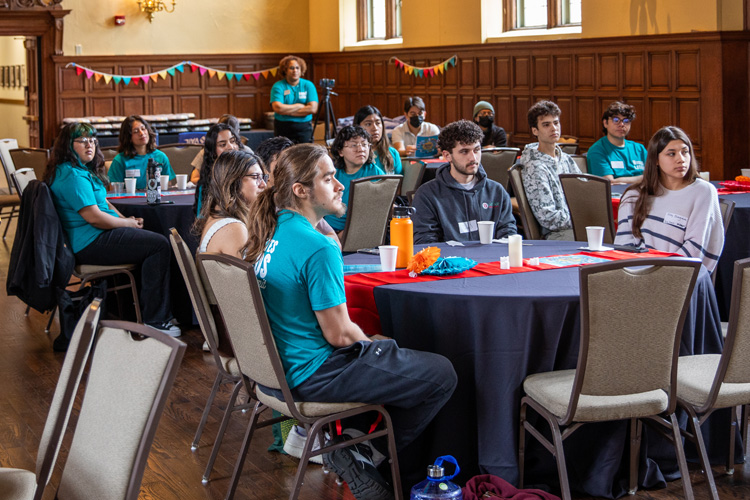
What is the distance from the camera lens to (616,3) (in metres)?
9.76

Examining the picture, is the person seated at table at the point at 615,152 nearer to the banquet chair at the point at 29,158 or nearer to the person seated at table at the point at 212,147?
the person seated at table at the point at 212,147

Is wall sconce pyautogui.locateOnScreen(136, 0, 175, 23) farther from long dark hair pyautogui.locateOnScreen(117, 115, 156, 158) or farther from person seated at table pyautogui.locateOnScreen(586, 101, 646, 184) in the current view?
person seated at table pyautogui.locateOnScreen(586, 101, 646, 184)

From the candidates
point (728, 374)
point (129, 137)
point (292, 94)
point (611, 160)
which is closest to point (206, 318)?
point (728, 374)

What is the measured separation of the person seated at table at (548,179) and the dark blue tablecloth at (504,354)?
6.70ft

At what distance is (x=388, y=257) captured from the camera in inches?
147

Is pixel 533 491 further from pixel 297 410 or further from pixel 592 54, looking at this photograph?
pixel 592 54

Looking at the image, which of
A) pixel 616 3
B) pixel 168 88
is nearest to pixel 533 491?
pixel 616 3

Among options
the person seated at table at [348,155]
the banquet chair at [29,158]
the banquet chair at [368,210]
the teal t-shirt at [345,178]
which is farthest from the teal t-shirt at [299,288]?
the banquet chair at [29,158]

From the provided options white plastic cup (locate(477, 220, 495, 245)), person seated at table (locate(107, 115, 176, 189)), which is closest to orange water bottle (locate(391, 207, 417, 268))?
white plastic cup (locate(477, 220, 495, 245))

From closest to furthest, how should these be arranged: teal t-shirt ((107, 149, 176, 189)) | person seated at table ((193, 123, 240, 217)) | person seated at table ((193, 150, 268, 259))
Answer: person seated at table ((193, 150, 268, 259)) < person seated at table ((193, 123, 240, 217)) < teal t-shirt ((107, 149, 176, 189))

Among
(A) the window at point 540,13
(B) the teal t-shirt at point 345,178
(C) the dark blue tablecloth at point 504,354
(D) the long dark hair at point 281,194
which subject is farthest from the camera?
(A) the window at point 540,13

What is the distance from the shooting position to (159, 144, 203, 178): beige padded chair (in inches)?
318

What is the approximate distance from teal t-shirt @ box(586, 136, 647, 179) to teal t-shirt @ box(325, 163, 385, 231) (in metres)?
1.65

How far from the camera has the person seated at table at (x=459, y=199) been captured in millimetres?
4695
